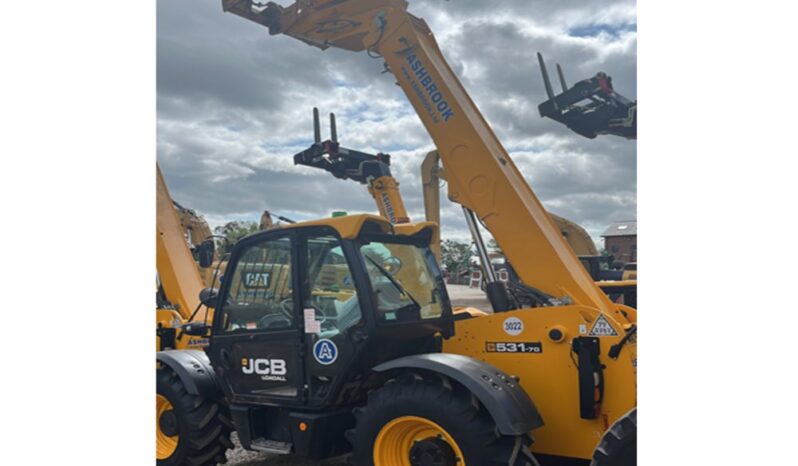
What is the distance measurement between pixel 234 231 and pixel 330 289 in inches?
35.8

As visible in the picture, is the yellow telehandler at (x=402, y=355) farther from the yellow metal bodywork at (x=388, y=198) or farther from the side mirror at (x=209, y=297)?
the yellow metal bodywork at (x=388, y=198)

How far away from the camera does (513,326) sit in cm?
419

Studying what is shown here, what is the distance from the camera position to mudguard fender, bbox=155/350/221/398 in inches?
181

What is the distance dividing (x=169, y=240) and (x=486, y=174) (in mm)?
3546

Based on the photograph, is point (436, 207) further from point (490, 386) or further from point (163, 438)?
point (490, 386)

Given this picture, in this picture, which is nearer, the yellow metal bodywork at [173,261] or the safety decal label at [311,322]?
the safety decal label at [311,322]

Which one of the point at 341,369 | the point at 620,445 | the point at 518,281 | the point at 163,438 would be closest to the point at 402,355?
the point at 341,369

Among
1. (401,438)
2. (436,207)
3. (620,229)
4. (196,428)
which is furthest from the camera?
(436,207)

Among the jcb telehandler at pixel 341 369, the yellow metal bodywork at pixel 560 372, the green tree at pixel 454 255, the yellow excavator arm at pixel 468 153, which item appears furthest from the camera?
the green tree at pixel 454 255

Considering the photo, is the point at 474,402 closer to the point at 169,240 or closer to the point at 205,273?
the point at 169,240

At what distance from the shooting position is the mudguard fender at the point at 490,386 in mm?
3283

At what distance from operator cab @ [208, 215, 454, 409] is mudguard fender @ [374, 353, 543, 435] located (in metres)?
0.29

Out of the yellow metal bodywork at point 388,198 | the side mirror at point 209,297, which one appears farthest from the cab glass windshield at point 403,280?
the yellow metal bodywork at point 388,198
